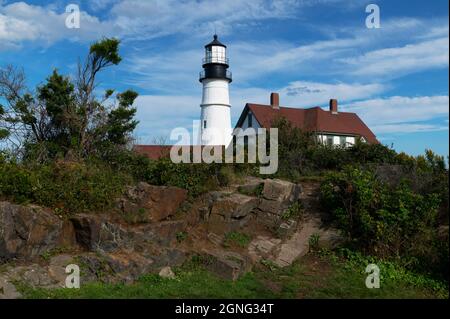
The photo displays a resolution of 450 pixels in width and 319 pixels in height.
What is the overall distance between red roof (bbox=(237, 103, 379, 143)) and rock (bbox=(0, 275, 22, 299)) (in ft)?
85.3

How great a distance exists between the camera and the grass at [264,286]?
763 centimetres

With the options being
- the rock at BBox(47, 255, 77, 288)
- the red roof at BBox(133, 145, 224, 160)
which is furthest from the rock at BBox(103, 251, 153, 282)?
the red roof at BBox(133, 145, 224, 160)

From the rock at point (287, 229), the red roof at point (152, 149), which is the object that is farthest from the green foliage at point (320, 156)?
the red roof at point (152, 149)

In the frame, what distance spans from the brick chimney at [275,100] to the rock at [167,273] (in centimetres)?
2735

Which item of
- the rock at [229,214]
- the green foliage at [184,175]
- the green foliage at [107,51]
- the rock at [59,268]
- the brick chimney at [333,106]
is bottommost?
the rock at [59,268]

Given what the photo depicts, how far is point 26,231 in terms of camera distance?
845 centimetres

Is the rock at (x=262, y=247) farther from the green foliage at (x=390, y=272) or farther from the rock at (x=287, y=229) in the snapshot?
the green foliage at (x=390, y=272)

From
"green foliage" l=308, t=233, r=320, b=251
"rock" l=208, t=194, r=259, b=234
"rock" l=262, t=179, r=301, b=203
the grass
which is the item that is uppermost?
"rock" l=262, t=179, r=301, b=203

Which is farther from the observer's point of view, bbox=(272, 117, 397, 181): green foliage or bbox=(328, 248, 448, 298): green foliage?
bbox=(272, 117, 397, 181): green foliage

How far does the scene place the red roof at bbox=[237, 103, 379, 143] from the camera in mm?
33875

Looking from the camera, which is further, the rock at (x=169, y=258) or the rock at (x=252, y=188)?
the rock at (x=252, y=188)

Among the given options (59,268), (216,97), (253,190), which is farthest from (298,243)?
(216,97)

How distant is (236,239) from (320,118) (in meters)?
26.3

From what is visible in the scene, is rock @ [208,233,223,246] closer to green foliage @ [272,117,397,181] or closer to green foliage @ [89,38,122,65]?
green foliage @ [272,117,397,181]
